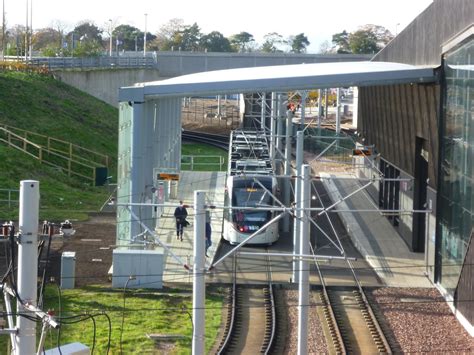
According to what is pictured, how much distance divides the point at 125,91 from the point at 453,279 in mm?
7475

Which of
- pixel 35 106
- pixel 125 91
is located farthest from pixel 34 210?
pixel 35 106

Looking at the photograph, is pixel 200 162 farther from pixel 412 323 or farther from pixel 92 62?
pixel 412 323

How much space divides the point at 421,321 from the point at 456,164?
3.22 metres


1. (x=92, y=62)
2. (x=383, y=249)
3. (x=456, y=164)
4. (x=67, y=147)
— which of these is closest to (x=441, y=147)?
(x=456, y=164)

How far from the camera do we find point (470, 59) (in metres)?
17.8

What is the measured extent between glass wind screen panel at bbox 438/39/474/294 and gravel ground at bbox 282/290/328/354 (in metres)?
2.73

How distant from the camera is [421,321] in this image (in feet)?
56.0

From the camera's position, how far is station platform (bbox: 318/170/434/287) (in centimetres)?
2073

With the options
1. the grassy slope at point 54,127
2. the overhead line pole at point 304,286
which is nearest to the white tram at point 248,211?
the grassy slope at point 54,127

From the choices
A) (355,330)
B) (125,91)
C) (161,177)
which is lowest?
(355,330)

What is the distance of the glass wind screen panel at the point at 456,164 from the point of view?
17750 mm

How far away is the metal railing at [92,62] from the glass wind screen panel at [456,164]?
35216mm

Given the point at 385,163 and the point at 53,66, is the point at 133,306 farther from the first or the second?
the point at 53,66

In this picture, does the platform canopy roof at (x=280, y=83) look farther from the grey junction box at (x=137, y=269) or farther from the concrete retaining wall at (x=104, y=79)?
the concrete retaining wall at (x=104, y=79)
